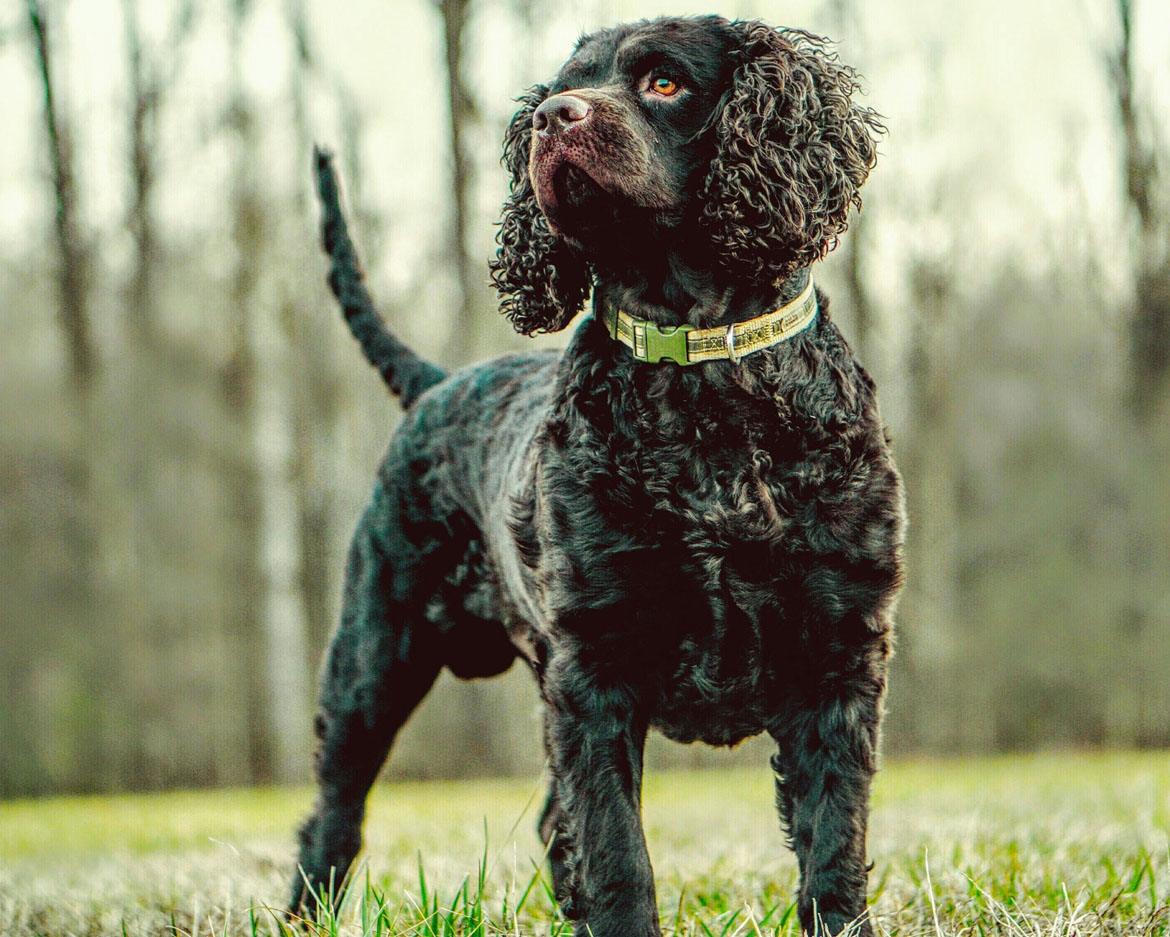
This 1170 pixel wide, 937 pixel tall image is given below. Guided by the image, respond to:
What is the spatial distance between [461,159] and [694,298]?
432 inches

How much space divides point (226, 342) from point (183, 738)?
4676 mm

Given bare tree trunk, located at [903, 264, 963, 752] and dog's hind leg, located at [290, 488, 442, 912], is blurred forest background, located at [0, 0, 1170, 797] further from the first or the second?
dog's hind leg, located at [290, 488, 442, 912]

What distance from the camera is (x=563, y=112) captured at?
2.36m

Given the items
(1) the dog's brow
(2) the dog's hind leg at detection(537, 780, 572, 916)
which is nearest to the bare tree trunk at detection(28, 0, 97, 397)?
(2) the dog's hind leg at detection(537, 780, 572, 916)

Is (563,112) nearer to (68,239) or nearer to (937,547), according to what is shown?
(68,239)

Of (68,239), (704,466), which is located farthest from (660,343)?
(68,239)

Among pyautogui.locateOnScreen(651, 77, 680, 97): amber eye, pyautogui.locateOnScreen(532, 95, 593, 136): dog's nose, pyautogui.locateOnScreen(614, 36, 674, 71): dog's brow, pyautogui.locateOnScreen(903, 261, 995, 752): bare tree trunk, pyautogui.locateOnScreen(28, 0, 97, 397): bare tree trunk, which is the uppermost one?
pyautogui.locateOnScreen(28, 0, 97, 397): bare tree trunk

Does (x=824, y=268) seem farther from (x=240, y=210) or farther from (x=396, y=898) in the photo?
(x=396, y=898)

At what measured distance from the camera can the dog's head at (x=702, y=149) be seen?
2416mm

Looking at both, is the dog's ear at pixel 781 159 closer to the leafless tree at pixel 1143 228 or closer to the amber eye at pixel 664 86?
the amber eye at pixel 664 86

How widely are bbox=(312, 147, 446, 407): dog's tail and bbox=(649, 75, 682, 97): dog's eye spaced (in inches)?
69.9

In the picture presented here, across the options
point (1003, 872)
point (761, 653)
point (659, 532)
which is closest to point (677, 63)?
point (659, 532)

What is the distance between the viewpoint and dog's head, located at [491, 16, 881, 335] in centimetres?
242

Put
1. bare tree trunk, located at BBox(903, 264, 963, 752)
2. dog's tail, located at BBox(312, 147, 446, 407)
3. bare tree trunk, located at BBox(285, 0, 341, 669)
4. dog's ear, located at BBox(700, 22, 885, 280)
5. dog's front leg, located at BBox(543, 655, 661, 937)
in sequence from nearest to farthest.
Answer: dog's front leg, located at BBox(543, 655, 661, 937), dog's ear, located at BBox(700, 22, 885, 280), dog's tail, located at BBox(312, 147, 446, 407), bare tree trunk, located at BBox(285, 0, 341, 669), bare tree trunk, located at BBox(903, 264, 963, 752)
